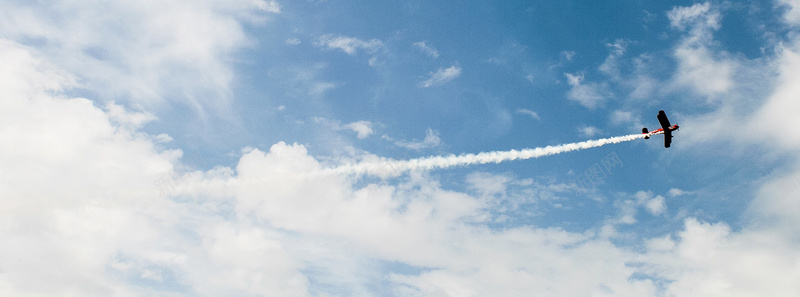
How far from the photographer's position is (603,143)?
330 ft

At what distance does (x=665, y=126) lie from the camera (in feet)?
320

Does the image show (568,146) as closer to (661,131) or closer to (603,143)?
(603,143)

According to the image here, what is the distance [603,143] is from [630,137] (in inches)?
274

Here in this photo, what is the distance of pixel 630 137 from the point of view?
101938 millimetres

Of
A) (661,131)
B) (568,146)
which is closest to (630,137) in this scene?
(661,131)

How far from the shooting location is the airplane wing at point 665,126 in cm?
9700

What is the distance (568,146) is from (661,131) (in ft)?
67.4

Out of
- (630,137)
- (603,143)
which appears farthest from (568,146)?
(630,137)

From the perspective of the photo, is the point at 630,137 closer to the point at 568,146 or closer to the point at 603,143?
the point at 603,143

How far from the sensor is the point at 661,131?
99.3 meters

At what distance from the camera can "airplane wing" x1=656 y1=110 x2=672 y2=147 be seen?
318ft

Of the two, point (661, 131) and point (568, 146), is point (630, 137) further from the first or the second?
point (568, 146)
